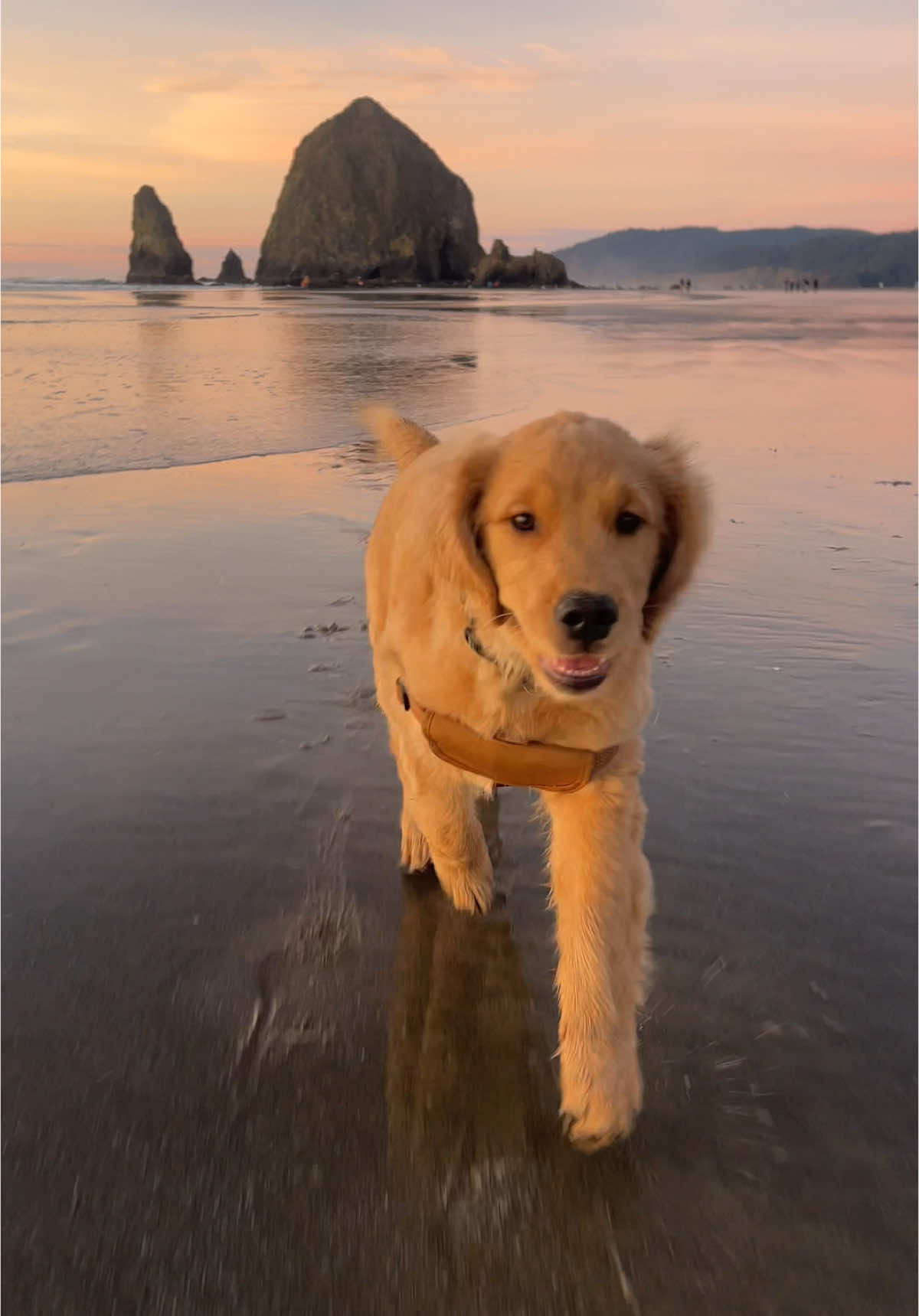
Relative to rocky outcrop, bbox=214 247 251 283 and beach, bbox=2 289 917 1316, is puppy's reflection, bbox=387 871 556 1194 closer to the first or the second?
beach, bbox=2 289 917 1316

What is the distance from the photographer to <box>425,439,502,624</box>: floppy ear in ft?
7.83

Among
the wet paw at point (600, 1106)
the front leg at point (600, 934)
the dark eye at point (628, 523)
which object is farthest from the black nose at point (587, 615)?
the wet paw at point (600, 1106)

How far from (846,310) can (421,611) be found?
166 feet

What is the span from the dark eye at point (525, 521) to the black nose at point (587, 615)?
24cm

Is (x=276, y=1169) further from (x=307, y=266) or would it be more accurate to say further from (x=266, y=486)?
(x=307, y=266)

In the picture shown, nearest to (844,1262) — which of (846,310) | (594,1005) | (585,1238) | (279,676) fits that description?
(585,1238)

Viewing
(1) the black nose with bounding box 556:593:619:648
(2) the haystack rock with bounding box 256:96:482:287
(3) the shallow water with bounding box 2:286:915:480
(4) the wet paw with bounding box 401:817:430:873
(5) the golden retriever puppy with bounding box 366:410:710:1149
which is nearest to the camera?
(1) the black nose with bounding box 556:593:619:648

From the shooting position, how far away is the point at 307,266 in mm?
127562

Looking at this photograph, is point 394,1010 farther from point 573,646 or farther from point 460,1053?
point 573,646

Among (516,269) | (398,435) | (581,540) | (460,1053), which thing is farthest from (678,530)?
(516,269)

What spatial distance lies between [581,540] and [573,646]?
254 mm

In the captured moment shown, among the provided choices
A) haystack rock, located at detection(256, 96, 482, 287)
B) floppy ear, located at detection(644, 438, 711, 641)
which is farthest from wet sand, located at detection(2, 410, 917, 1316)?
haystack rock, located at detection(256, 96, 482, 287)

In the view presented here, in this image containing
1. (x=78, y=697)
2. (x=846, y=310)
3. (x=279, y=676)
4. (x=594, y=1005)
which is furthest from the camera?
(x=846, y=310)

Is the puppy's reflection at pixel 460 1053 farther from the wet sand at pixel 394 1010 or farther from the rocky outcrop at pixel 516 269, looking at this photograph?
the rocky outcrop at pixel 516 269
